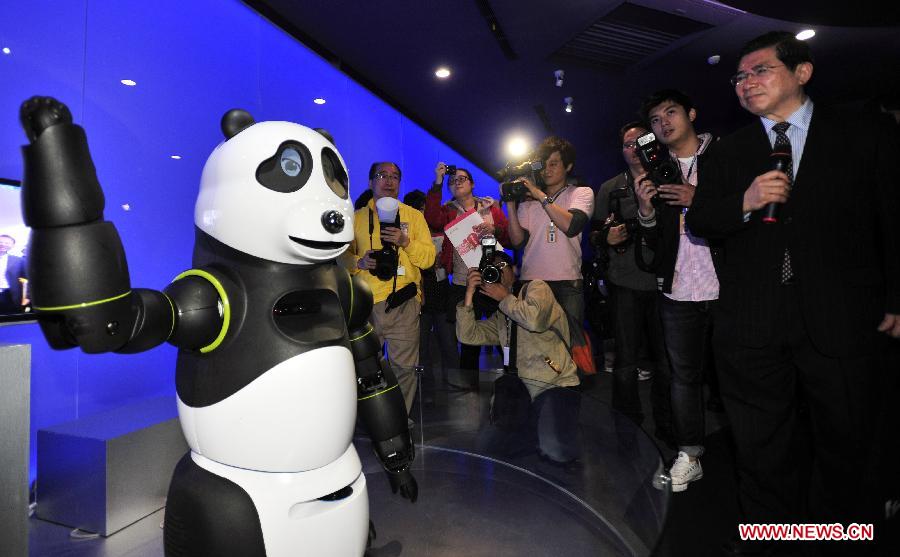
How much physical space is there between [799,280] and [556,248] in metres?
1.24

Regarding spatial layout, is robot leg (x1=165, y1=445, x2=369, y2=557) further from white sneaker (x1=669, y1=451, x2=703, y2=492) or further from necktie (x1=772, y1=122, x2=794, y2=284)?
white sneaker (x1=669, y1=451, x2=703, y2=492)

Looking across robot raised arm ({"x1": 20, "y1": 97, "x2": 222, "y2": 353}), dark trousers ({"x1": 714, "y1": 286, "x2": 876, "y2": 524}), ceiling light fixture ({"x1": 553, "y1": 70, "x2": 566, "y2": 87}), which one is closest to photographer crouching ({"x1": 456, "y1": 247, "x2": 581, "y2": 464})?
dark trousers ({"x1": 714, "y1": 286, "x2": 876, "y2": 524})

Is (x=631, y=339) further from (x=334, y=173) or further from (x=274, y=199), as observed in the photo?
(x=274, y=199)

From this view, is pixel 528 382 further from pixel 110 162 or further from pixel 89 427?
pixel 110 162

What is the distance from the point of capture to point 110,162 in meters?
2.31

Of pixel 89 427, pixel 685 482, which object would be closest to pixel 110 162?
pixel 89 427

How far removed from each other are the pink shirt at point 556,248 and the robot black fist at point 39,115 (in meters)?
2.06

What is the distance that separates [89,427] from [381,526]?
Result: 1224 millimetres

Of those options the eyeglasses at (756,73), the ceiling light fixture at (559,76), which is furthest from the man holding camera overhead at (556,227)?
the ceiling light fixture at (559,76)

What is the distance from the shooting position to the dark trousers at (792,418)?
140 centimetres

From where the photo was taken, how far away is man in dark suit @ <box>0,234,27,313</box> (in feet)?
6.17

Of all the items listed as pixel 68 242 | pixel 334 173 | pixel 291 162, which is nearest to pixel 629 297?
pixel 334 173

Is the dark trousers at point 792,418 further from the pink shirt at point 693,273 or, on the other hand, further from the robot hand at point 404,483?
the robot hand at point 404,483

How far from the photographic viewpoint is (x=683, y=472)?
2.10 m
